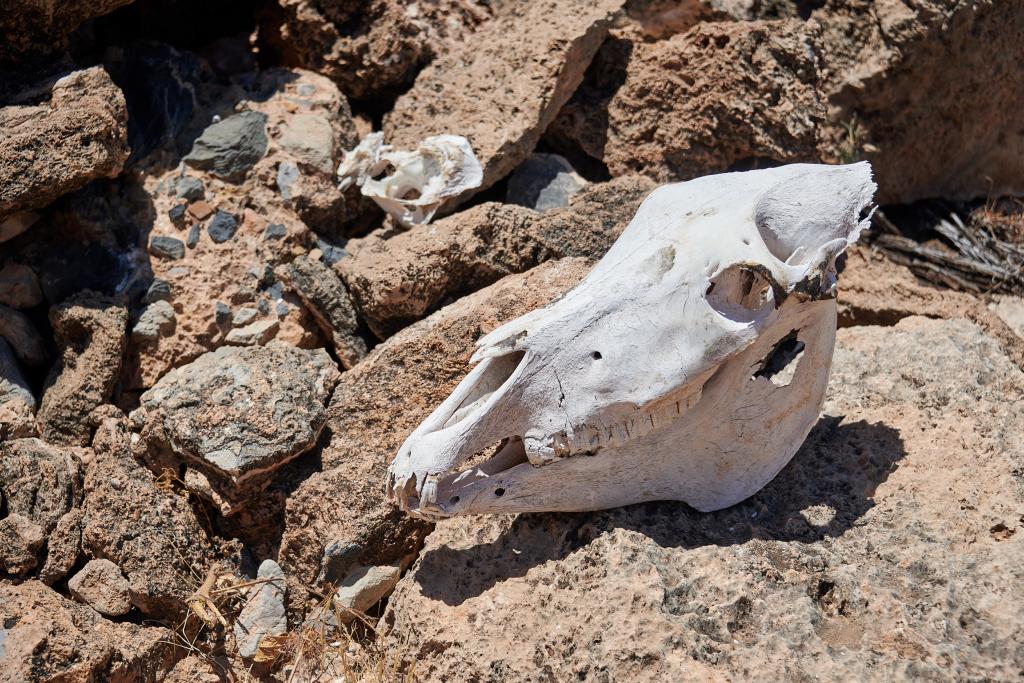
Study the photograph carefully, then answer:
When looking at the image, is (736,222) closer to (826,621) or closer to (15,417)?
(826,621)

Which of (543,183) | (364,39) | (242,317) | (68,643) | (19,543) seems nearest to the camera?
(68,643)

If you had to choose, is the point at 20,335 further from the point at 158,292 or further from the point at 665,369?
the point at 665,369

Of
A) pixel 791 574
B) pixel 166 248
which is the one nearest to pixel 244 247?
pixel 166 248

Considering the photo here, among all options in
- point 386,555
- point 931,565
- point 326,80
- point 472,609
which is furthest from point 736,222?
point 326,80

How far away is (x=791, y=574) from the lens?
79.7 inches

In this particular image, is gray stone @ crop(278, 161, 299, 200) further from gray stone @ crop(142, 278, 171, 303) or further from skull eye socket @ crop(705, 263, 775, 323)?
skull eye socket @ crop(705, 263, 775, 323)

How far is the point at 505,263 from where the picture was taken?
281cm

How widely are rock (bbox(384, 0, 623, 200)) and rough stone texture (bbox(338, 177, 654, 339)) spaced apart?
1.00ft

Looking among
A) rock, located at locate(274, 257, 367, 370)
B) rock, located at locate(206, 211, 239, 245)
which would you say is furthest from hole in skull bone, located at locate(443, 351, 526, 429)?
rock, located at locate(206, 211, 239, 245)

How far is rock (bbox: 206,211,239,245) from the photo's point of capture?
2.92m

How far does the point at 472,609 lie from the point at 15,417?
136cm

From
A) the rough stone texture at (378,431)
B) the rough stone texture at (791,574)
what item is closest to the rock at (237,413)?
the rough stone texture at (378,431)

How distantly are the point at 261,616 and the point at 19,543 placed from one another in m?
0.62

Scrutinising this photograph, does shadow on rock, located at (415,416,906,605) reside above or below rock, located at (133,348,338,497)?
below
